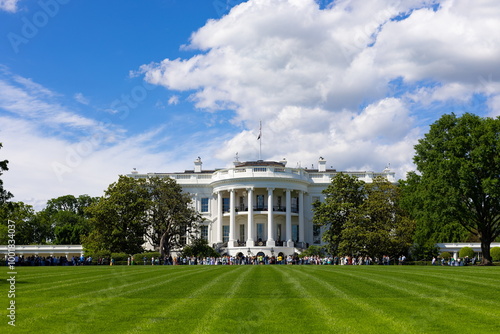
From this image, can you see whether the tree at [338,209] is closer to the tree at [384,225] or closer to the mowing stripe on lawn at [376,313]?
the tree at [384,225]

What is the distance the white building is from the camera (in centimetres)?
6738

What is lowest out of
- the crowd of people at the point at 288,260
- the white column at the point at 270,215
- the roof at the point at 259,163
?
the crowd of people at the point at 288,260

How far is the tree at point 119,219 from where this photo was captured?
189 ft

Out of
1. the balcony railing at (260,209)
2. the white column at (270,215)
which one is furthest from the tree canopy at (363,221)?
the balcony railing at (260,209)

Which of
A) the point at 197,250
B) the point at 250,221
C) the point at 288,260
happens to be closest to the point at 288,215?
the point at 250,221

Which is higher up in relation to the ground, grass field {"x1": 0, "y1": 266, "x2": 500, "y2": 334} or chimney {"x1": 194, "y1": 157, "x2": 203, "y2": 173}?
chimney {"x1": 194, "y1": 157, "x2": 203, "y2": 173}

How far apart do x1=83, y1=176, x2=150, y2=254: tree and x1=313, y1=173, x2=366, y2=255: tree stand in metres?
19.9

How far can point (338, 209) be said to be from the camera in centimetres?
5584

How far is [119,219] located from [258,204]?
2026cm

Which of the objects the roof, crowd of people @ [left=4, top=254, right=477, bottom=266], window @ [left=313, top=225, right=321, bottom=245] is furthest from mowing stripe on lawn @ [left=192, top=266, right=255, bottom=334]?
window @ [left=313, top=225, right=321, bottom=245]

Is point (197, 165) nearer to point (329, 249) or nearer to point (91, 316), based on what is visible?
point (329, 249)

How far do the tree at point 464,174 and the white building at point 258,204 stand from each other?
22.4 metres

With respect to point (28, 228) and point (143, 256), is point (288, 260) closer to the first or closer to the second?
point (143, 256)

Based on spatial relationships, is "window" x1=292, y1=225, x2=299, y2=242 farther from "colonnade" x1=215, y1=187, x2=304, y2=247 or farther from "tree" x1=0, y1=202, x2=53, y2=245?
"tree" x1=0, y1=202, x2=53, y2=245
